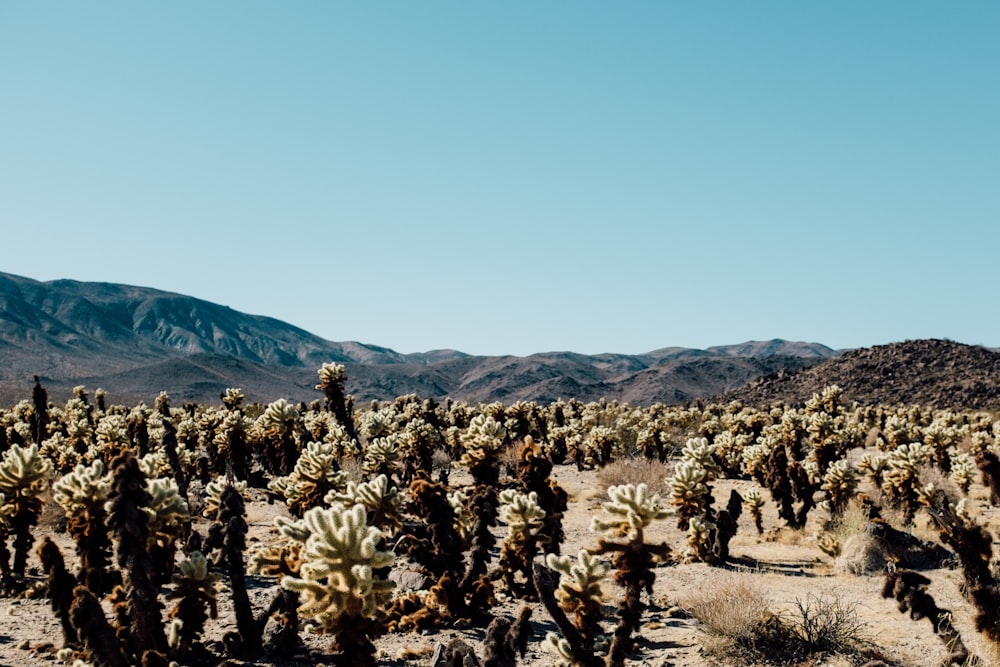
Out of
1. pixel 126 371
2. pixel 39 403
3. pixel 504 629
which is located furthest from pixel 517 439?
pixel 126 371

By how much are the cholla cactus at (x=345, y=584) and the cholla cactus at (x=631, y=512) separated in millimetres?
2698

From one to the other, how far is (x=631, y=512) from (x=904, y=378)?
60168 millimetres

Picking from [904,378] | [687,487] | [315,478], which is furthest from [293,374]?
[687,487]

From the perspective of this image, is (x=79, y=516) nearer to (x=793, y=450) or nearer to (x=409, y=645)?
(x=409, y=645)

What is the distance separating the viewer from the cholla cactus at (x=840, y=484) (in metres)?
18.0

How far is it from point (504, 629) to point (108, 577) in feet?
22.3

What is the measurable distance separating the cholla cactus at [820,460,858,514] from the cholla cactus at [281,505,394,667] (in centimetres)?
1509

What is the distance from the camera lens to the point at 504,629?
7391mm

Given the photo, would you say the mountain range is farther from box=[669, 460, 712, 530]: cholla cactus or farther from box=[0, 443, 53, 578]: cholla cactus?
box=[0, 443, 53, 578]: cholla cactus

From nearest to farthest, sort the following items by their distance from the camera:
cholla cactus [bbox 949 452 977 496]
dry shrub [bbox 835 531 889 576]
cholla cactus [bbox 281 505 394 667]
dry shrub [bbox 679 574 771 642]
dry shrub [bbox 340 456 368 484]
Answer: cholla cactus [bbox 281 505 394 667] < dry shrub [bbox 679 574 771 642] < dry shrub [bbox 835 531 889 576] < cholla cactus [bbox 949 452 977 496] < dry shrub [bbox 340 456 368 484]

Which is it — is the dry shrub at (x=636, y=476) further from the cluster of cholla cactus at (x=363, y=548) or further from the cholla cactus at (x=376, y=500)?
the cholla cactus at (x=376, y=500)

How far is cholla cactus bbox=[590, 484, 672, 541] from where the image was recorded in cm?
794

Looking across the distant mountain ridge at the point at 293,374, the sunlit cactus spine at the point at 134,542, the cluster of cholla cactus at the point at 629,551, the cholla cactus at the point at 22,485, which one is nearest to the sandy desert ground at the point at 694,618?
the cholla cactus at the point at 22,485

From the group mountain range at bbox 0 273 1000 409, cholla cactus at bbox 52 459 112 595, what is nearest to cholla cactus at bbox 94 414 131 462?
cholla cactus at bbox 52 459 112 595
